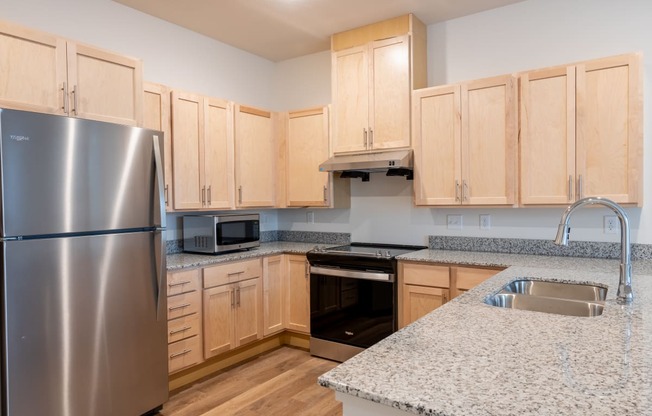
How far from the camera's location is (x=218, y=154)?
342cm

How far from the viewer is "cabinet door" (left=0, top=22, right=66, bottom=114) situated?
2.05 m

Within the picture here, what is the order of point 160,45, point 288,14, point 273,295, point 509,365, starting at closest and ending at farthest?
point 509,365 → point 288,14 → point 160,45 → point 273,295

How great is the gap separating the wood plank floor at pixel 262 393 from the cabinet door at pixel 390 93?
1889mm

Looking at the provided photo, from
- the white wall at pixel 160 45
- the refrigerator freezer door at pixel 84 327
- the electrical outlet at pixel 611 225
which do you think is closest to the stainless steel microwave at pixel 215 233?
the refrigerator freezer door at pixel 84 327

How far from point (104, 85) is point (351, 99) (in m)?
1.87

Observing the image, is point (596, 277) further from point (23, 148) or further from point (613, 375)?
point (23, 148)

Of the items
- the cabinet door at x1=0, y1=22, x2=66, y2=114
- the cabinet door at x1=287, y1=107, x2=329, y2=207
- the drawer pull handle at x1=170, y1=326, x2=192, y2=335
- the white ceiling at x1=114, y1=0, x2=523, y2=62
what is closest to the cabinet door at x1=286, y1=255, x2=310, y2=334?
the cabinet door at x1=287, y1=107, x2=329, y2=207

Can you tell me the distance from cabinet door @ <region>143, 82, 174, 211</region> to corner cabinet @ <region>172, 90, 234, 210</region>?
39 mm

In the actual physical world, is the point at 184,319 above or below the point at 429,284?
below

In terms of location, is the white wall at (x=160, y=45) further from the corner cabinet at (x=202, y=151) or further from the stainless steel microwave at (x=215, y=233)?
the stainless steel microwave at (x=215, y=233)

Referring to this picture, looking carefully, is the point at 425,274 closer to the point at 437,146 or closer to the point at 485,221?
the point at 485,221

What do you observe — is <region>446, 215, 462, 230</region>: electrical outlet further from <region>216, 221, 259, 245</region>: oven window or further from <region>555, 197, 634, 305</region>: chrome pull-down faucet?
<region>555, 197, 634, 305</region>: chrome pull-down faucet

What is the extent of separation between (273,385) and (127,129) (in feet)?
6.52

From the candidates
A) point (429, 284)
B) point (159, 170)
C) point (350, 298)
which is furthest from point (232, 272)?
point (429, 284)
